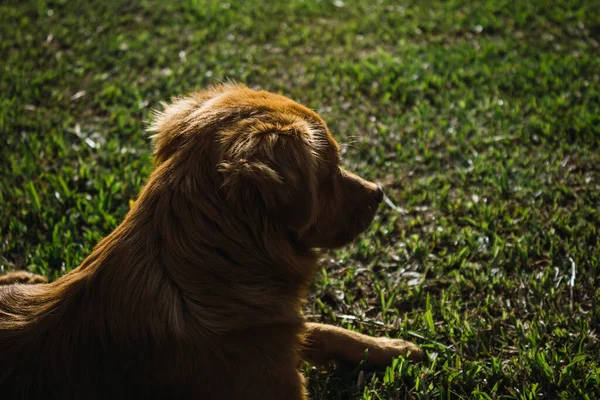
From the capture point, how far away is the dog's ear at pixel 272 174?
7.93ft

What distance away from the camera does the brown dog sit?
2.45 metres

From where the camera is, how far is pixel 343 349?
3.34 metres

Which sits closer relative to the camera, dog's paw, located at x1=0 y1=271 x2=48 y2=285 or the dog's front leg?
the dog's front leg

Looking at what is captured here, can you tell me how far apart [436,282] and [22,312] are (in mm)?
2537

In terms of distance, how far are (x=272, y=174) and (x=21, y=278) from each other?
2.10m

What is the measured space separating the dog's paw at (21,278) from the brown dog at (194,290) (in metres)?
0.88

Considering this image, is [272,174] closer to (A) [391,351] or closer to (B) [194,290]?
(B) [194,290]

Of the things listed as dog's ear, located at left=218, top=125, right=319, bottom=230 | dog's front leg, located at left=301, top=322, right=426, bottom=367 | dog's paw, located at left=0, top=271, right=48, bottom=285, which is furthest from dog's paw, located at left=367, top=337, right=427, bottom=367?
dog's paw, located at left=0, top=271, right=48, bottom=285

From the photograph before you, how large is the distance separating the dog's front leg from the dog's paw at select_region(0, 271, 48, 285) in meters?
1.72

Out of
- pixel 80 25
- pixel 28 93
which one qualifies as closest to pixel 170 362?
pixel 28 93

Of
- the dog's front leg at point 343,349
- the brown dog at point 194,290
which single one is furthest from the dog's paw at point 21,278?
the dog's front leg at point 343,349

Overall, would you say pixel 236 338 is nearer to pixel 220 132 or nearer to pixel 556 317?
pixel 220 132

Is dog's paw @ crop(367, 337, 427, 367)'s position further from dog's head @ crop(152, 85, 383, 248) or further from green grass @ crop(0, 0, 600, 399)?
dog's head @ crop(152, 85, 383, 248)

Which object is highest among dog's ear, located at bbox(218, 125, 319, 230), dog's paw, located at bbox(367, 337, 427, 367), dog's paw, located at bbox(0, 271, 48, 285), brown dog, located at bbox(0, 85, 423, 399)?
dog's ear, located at bbox(218, 125, 319, 230)
